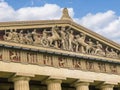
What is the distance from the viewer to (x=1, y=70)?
24.1 metres

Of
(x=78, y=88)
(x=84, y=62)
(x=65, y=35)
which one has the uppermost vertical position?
(x=65, y=35)

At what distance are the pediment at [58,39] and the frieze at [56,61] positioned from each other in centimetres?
39

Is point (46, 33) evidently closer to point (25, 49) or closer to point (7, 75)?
point (25, 49)

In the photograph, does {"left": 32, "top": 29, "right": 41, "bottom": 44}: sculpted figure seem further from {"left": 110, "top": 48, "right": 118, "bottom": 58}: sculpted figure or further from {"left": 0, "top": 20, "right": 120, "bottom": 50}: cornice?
{"left": 110, "top": 48, "right": 118, "bottom": 58}: sculpted figure

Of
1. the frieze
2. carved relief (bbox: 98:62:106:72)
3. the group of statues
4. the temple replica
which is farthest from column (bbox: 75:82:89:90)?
the group of statues

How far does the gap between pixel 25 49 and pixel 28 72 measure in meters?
1.46

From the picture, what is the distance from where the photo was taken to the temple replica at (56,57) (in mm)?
24938

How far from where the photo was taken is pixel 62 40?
89.8ft

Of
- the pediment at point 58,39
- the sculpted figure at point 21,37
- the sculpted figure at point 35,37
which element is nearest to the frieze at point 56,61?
the pediment at point 58,39

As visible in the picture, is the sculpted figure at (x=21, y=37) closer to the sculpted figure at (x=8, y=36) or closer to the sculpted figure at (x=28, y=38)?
the sculpted figure at (x=28, y=38)

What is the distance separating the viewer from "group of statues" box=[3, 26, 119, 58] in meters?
25.5

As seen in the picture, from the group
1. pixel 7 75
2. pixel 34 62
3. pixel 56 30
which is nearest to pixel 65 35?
pixel 56 30

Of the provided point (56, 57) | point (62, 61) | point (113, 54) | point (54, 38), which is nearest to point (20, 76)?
point (56, 57)

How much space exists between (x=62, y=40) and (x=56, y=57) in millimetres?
1289
